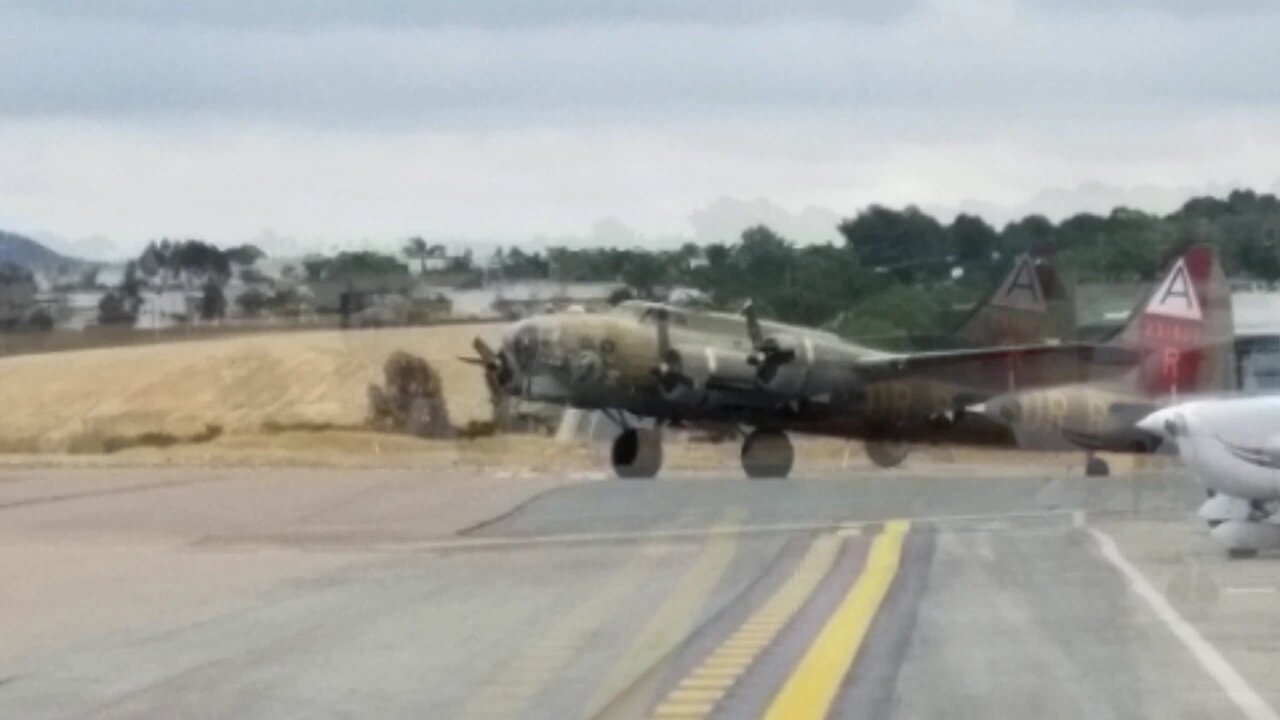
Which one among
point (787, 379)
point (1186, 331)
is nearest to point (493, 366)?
point (787, 379)

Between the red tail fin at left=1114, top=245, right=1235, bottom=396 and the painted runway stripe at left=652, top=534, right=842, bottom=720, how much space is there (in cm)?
343

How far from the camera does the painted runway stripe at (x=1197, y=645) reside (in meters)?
13.3

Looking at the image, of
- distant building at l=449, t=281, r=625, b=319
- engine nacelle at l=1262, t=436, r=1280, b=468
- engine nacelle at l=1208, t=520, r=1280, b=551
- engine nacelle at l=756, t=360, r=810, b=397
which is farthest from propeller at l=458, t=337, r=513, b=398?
engine nacelle at l=1262, t=436, r=1280, b=468

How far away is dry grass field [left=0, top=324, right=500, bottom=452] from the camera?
997 inches

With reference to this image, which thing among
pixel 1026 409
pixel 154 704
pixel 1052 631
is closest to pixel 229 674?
pixel 154 704

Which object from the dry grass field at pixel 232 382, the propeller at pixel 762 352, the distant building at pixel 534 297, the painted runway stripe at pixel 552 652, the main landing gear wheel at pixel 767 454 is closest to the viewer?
the painted runway stripe at pixel 552 652

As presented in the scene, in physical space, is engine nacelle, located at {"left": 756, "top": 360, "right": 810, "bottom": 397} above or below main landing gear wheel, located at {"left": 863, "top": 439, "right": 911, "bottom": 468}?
above

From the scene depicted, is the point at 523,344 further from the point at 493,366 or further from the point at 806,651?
the point at 806,651

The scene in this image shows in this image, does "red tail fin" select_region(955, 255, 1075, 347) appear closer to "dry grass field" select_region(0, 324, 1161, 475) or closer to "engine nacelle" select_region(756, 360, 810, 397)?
"dry grass field" select_region(0, 324, 1161, 475)

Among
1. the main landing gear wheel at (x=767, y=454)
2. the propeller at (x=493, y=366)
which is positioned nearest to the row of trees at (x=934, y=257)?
the main landing gear wheel at (x=767, y=454)

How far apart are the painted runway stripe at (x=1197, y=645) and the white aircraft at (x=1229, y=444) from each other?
1734 millimetres

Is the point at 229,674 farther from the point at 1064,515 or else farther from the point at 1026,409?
the point at 1064,515

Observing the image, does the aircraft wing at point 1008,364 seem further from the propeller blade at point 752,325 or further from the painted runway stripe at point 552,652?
the painted runway stripe at point 552,652

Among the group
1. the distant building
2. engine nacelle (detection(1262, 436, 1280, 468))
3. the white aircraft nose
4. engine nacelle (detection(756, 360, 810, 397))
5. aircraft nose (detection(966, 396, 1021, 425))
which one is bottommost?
engine nacelle (detection(1262, 436, 1280, 468))
